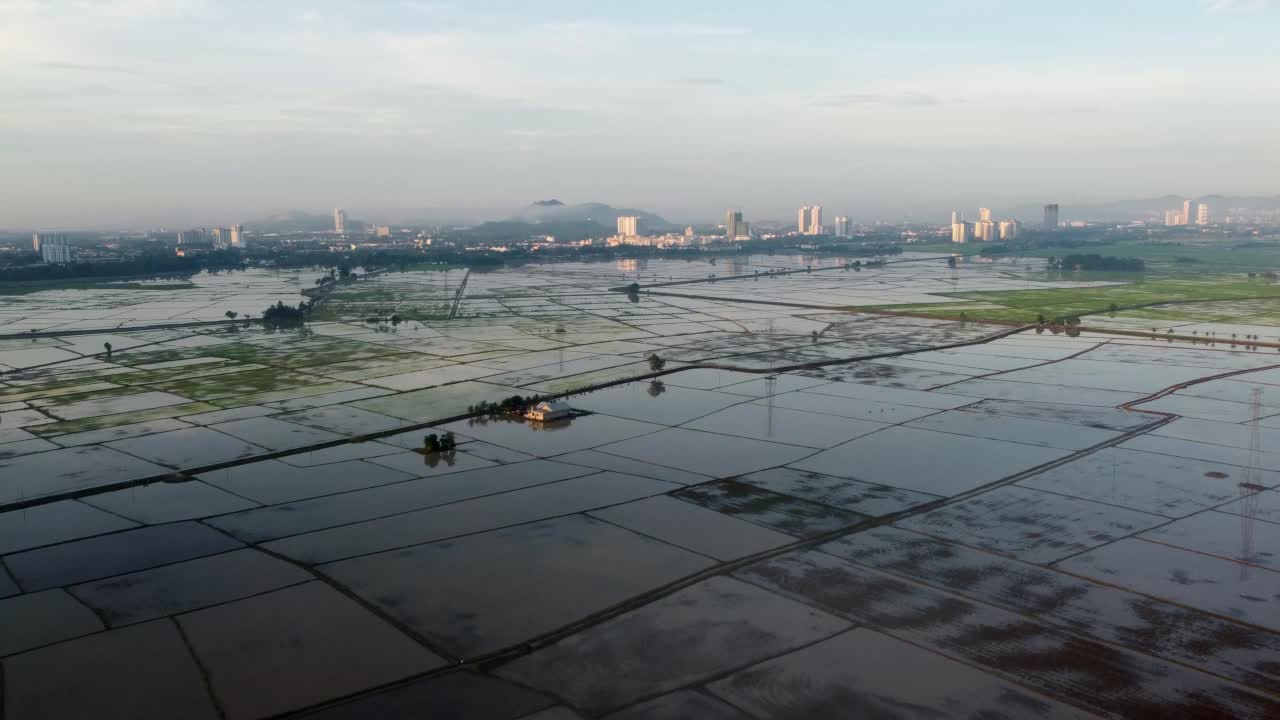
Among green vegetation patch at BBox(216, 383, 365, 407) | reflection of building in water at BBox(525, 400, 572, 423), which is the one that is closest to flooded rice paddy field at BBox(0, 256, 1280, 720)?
green vegetation patch at BBox(216, 383, 365, 407)

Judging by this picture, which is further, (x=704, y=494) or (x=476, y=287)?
(x=476, y=287)

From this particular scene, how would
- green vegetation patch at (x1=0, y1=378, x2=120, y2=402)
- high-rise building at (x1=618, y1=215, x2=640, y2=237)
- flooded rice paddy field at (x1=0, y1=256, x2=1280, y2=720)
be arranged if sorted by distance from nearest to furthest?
1. flooded rice paddy field at (x1=0, y1=256, x2=1280, y2=720)
2. green vegetation patch at (x1=0, y1=378, x2=120, y2=402)
3. high-rise building at (x1=618, y1=215, x2=640, y2=237)

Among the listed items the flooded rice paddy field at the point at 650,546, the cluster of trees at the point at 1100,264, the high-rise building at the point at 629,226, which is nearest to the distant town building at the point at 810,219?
the high-rise building at the point at 629,226

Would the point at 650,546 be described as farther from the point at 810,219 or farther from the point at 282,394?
the point at 810,219

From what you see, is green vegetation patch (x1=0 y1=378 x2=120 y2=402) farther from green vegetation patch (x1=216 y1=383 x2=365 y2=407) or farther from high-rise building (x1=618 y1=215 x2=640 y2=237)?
high-rise building (x1=618 y1=215 x2=640 y2=237)

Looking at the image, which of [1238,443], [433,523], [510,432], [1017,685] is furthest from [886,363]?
[1017,685]

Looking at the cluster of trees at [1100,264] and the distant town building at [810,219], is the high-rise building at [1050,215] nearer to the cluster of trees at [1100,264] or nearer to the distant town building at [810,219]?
the distant town building at [810,219]

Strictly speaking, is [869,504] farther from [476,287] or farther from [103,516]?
[476,287]
